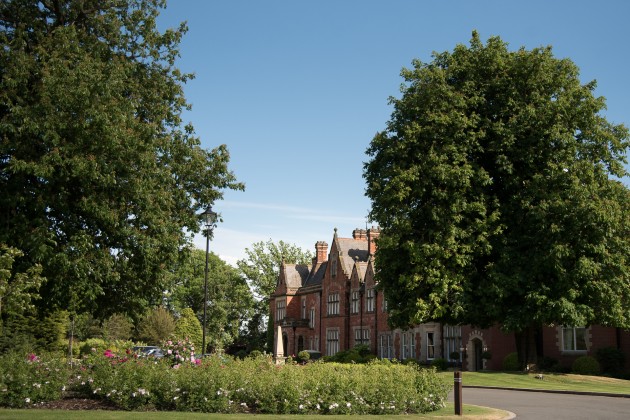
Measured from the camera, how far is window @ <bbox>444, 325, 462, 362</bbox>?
47.2 m

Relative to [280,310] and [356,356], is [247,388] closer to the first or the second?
[356,356]

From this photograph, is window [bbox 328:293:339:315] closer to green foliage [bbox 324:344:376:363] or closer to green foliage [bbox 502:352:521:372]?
green foliage [bbox 324:344:376:363]

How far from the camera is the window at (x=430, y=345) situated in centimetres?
4944

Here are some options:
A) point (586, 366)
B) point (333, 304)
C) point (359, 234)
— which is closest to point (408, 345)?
point (333, 304)

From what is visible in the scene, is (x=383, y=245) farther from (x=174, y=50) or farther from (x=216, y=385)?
(x=216, y=385)

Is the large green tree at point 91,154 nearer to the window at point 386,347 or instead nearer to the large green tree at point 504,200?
the large green tree at point 504,200

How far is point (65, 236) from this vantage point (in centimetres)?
2580

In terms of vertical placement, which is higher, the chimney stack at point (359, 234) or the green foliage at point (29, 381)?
the chimney stack at point (359, 234)

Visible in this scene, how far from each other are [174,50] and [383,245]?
14079mm

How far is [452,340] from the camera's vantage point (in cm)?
4797

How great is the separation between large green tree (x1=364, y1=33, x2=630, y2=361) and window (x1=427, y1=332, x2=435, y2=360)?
1435 centimetres

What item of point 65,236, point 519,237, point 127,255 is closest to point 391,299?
point 519,237

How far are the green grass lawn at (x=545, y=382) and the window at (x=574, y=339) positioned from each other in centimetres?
676

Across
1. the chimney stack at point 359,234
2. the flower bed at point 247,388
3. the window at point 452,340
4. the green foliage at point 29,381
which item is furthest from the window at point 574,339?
the green foliage at point 29,381
